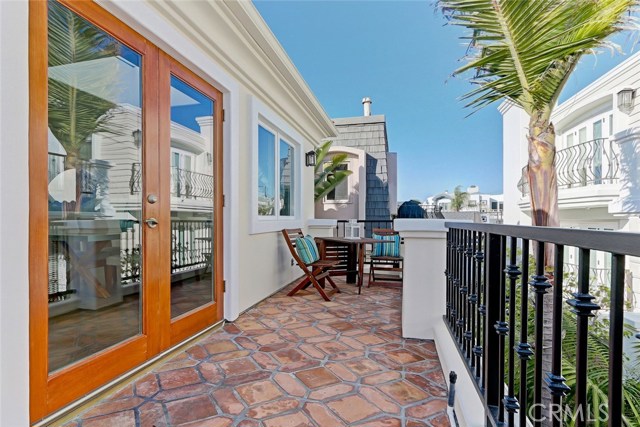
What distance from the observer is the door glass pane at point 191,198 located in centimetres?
253

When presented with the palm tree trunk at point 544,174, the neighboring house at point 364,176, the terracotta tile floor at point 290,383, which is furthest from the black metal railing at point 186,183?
the neighboring house at point 364,176

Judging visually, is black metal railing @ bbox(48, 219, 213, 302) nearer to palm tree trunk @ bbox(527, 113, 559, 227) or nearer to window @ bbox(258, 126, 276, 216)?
window @ bbox(258, 126, 276, 216)

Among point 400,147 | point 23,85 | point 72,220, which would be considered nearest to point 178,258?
point 72,220

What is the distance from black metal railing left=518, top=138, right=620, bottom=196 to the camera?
620 centimetres

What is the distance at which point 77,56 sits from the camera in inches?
70.6

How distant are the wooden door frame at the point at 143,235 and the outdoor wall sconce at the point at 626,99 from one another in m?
7.54

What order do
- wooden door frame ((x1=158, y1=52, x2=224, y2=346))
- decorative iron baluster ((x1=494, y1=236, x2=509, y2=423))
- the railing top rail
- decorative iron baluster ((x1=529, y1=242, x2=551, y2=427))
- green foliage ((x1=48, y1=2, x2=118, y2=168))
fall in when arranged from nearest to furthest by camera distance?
1. the railing top rail
2. decorative iron baluster ((x1=529, y1=242, x2=551, y2=427))
3. decorative iron baluster ((x1=494, y1=236, x2=509, y2=423))
4. green foliage ((x1=48, y1=2, x2=118, y2=168))
5. wooden door frame ((x1=158, y1=52, x2=224, y2=346))

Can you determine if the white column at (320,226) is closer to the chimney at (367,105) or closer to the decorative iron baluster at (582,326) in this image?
the decorative iron baluster at (582,326)

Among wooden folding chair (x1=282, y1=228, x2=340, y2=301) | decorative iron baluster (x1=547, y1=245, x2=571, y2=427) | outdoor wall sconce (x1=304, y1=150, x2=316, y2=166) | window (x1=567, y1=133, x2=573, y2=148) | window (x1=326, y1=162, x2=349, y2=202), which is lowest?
wooden folding chair (x1=282, y1=228, x2=340, y2=301)

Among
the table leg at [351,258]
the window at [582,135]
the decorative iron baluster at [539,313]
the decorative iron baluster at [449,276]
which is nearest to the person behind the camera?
the decorative iron baluster at [539,313]

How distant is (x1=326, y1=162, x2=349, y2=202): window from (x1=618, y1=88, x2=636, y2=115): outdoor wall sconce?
5.83m

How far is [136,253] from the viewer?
7.01 feet

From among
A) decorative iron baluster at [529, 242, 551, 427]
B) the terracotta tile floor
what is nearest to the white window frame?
the terracotta tile floor

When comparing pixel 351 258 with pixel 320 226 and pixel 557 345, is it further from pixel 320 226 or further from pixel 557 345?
pixel 557 345
